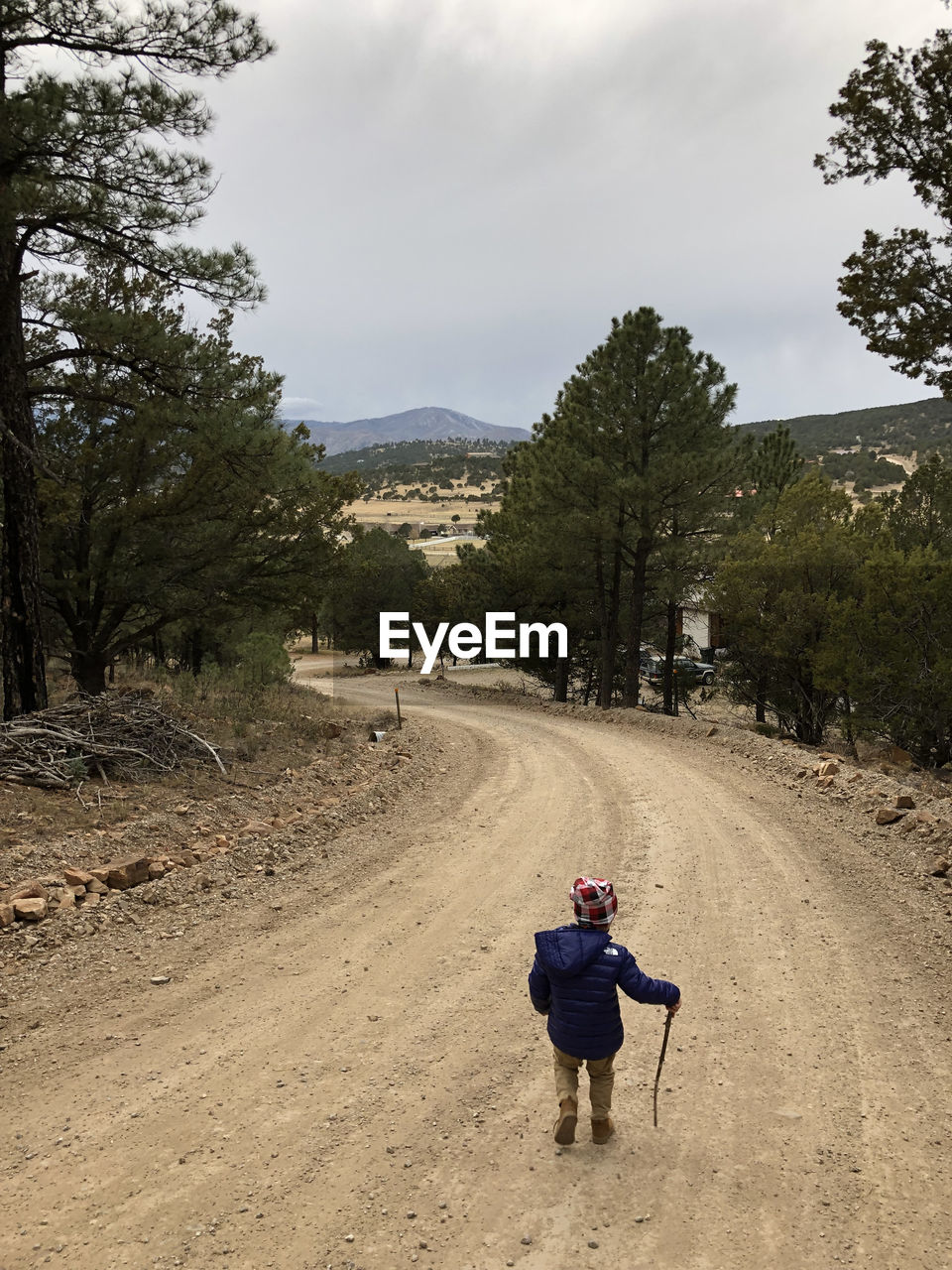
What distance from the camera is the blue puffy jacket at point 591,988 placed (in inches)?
150

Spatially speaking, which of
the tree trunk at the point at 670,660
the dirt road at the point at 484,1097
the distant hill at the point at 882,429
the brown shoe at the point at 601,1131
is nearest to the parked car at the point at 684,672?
the tree trunk at the point at 670,660

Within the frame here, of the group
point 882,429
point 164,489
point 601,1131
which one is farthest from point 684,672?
point 882,429

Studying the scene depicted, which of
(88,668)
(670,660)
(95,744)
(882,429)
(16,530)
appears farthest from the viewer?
(882,429)

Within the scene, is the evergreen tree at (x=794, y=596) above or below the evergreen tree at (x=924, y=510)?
below

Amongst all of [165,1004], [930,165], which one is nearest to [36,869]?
[165,1004]

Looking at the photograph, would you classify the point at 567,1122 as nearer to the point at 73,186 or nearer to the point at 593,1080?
the point at 593,1080

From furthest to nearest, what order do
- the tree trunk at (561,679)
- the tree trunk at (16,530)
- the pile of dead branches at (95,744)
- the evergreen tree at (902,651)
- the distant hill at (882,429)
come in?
the distant hill at (882,429)
the tree trunk at (561,679)
the evergreen tree at (902,651)
the tree trunk at (16,530)
the pile of dead branches at (95,744)

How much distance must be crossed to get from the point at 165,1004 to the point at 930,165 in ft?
38.1

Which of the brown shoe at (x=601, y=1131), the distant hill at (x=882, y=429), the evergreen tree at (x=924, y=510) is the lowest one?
the brown shoe at (x=601, y=1131)

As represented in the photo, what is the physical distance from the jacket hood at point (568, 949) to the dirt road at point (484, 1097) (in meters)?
0.97

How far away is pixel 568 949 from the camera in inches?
151

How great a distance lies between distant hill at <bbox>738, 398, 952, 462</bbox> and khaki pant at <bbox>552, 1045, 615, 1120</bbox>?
94.6m

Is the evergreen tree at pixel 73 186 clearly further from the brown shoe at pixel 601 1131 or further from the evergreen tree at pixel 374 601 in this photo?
the evergreen tree at pixel 374 601

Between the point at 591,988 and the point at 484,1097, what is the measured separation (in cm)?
116
